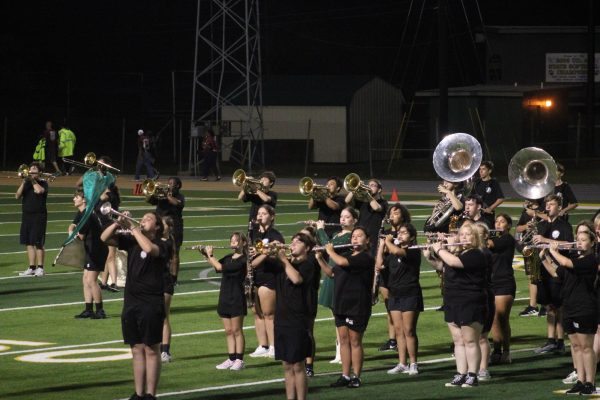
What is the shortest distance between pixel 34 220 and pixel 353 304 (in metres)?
9.86

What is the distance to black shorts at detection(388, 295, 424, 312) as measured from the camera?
14.0 m

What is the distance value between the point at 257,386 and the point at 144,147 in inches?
1181

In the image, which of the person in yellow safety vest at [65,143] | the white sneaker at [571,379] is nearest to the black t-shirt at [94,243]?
the white sneaker at [571,379]

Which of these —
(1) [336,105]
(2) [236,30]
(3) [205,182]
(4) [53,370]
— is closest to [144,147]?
(3) [205,182]

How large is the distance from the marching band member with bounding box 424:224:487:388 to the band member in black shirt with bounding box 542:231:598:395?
71cm

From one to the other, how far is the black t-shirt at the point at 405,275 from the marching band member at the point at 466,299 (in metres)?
0.86

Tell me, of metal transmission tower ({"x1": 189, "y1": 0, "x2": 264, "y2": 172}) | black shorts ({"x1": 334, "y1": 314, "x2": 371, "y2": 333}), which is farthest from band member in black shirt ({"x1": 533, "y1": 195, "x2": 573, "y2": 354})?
metal transmission tower ({"x1": 189, "y1": 0, "x2": 264, "y2": 172})

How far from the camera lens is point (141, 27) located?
69500mm

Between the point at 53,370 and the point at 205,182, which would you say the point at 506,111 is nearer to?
the point at 205,182

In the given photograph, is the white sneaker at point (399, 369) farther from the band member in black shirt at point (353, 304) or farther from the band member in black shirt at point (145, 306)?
the band member in black shirt at point (145, 306)

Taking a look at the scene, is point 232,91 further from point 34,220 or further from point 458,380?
point 458,380

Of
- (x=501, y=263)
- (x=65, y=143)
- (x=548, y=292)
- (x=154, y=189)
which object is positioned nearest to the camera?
(x=501, y=263)

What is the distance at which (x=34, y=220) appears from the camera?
21.9m

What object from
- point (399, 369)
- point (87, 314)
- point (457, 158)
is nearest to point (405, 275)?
point (399, 369)
